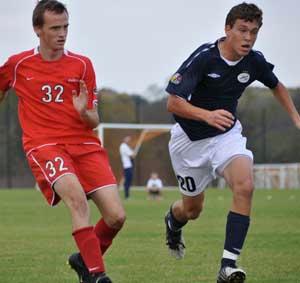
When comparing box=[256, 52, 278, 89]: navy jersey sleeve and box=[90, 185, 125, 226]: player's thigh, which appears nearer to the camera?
box=[90, 185, 125, 226]: player's thigh

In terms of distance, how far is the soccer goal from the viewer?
41125 millimetres

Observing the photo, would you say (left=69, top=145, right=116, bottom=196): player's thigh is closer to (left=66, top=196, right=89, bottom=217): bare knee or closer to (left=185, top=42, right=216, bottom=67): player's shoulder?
(left=66, top=196, right=89, bottom=217): bare knee

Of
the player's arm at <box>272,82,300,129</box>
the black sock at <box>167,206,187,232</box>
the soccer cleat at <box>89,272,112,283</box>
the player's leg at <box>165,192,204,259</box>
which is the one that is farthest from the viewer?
the black sock at <box>167,206,187,232</box>

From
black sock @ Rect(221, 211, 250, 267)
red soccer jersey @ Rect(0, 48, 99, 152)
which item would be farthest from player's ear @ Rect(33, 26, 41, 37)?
black sock @ Rect(221, 211, 250, 267)

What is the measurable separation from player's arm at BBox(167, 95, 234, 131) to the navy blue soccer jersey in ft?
0.26

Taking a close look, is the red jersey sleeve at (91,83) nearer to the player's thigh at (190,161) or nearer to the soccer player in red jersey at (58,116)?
the soccer player in red jersey at (58,116)

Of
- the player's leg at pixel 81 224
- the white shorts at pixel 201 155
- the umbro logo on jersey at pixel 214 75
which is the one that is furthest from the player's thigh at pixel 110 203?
the umbro logo on jersey at pixel 214 75

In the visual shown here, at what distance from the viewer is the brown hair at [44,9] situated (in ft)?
25.8

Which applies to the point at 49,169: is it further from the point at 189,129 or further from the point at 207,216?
the point at 207,216

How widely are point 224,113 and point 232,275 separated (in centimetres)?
127

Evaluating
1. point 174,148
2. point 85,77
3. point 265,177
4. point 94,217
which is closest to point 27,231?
point 94,217

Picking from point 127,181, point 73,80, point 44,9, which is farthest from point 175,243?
point 127,181

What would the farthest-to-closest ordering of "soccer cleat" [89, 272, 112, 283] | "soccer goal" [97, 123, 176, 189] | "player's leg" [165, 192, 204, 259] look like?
"soccer goal" [97, 123, 176, 189]
"player's leg" [165, 192, 204, 259]
"soccer cleat" [89, 272, 112, 283]

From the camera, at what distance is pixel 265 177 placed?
141 feet
